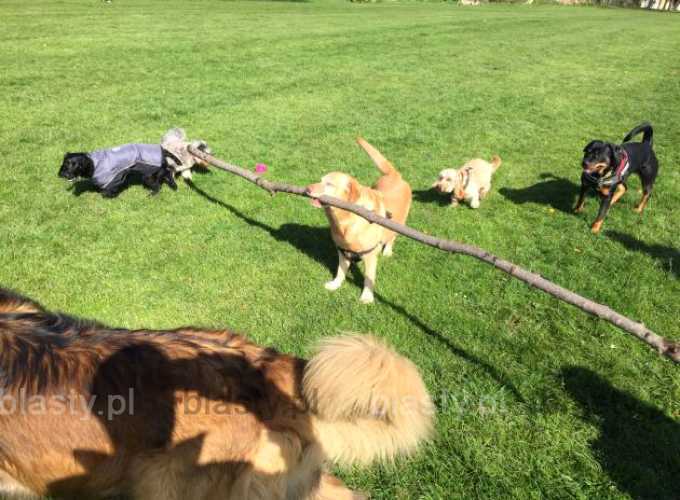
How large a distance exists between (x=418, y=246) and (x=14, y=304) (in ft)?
13.8

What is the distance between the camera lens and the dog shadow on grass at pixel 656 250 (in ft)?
16.3

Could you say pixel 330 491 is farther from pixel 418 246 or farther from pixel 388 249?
pixel 418 246

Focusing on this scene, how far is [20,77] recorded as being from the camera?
449 inches

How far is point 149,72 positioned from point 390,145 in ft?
28.5

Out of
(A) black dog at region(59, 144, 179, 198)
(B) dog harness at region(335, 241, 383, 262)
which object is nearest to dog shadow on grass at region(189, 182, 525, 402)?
(B) dog harness at region(335, 241, 383, 262)

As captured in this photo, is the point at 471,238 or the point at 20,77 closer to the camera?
the point at 471,238

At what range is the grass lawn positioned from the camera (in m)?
3.09

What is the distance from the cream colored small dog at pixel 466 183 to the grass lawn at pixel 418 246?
225 millimetres

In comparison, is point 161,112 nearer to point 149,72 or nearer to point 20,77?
point 149,72

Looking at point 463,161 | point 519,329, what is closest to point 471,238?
point 519,329

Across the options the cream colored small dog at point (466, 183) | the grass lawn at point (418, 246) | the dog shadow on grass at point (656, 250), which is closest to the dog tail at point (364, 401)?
the grass lawn at point (418, 246)

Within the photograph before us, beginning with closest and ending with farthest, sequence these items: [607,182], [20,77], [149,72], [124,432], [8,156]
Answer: [124,432] < [607,182] < [8,156] < [20,77] < [149,72]

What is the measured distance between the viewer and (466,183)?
6.19 meters

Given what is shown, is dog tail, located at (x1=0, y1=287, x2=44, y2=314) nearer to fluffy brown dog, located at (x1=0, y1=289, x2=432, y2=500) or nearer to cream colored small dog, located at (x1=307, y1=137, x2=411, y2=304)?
fluffy brown dog, located at (x1=0, y1=289, x2=432, y2=500)
